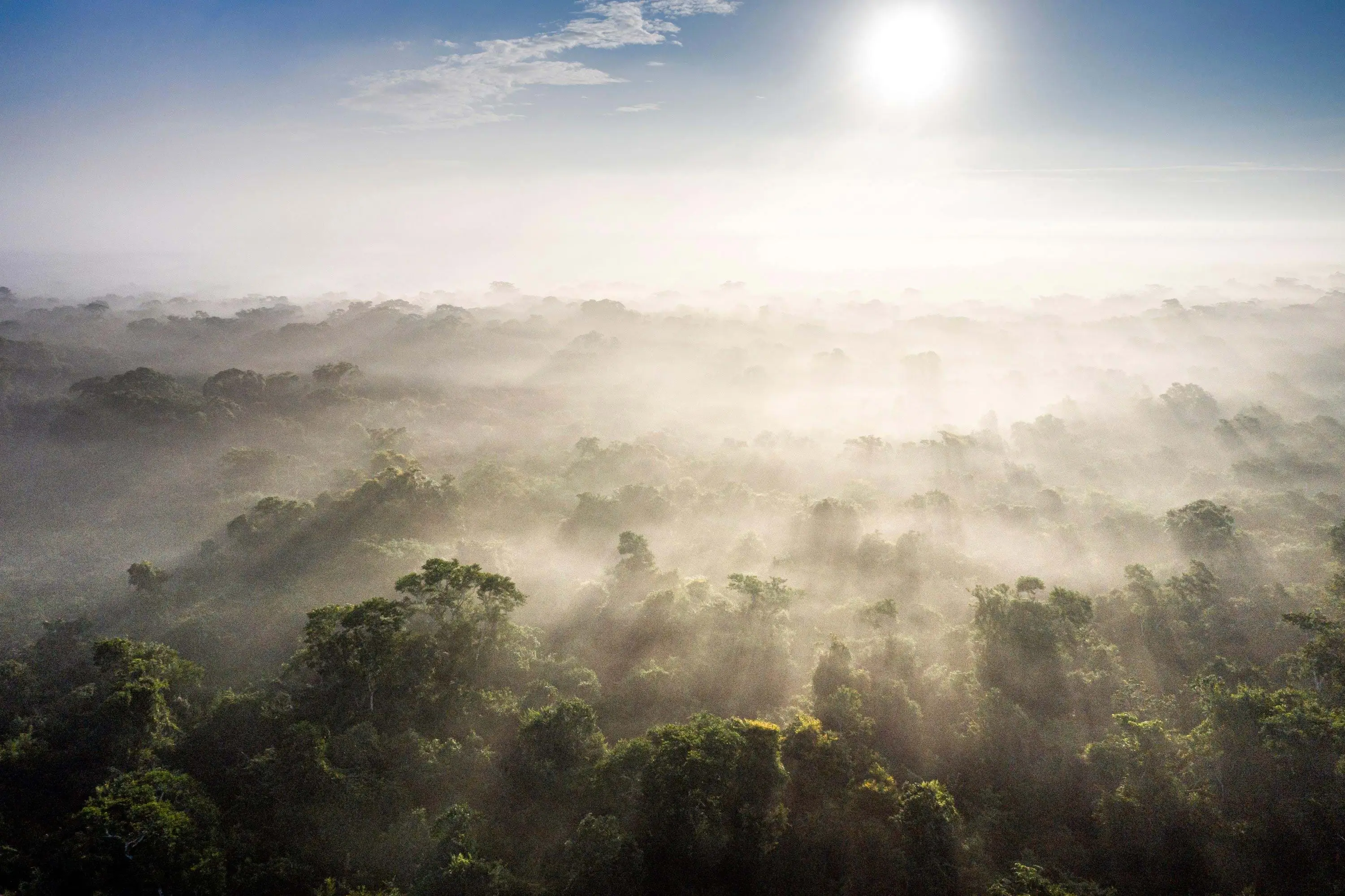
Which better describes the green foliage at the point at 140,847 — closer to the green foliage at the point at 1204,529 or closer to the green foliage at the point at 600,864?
the green foliage at the point at 600,864

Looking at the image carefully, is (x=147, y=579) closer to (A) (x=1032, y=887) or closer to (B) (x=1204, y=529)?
(A) (x=1032, y=887)

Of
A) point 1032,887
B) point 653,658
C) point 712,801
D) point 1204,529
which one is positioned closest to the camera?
point 1032,887

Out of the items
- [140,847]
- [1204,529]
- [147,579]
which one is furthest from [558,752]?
[1204,529]

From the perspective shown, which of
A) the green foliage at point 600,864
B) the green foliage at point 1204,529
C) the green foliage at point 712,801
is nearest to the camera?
the green foliage at point 600,864

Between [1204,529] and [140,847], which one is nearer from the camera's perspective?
[140,847]

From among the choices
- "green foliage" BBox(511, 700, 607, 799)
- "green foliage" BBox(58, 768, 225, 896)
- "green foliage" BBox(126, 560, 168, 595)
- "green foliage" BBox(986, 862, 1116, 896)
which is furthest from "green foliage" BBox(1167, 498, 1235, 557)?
"green foliage" BBox(126, 560, 168, 595)

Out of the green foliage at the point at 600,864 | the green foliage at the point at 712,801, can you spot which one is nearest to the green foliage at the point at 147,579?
the green foliage at the point at 600,864

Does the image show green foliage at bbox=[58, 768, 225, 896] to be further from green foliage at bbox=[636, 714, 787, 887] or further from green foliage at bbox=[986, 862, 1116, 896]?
green foliage at bbox=[986, 862, 1116, 896]

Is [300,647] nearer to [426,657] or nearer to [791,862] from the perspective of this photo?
[426,657]
